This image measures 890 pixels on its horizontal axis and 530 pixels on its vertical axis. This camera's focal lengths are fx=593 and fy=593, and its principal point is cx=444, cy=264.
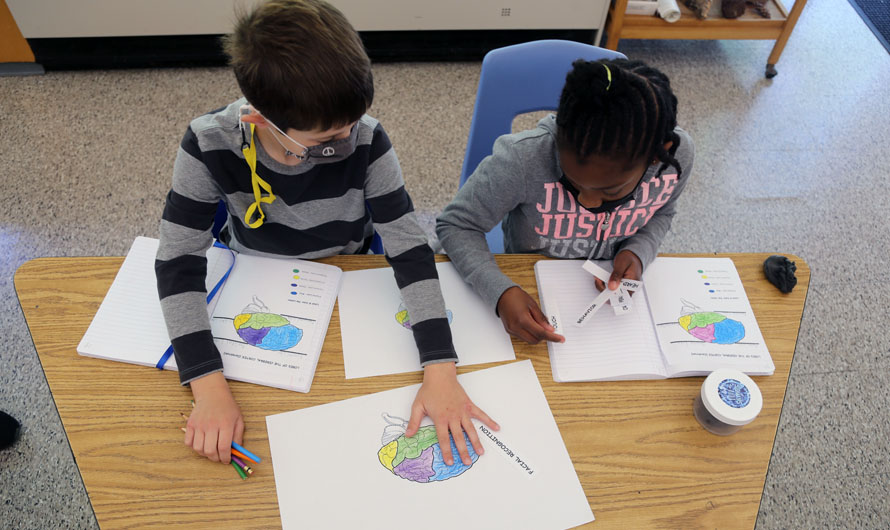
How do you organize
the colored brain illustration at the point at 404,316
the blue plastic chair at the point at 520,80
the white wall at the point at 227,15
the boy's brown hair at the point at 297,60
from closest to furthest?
the boy's brown hair at the point at 297,60, the colored brain illustration at the point at 404,316, the blue plastic chair at the point at 520,80, the white wall at the point at 227,15

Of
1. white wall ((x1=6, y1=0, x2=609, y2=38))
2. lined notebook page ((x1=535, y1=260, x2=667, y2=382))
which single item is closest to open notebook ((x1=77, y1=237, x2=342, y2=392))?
lined notebook page ((x1=535, y1=260, x2=667, y2=382))

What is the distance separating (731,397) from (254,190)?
73 cm

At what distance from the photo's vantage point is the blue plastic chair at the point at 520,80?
1134mm

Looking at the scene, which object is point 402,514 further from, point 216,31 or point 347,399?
point 216,31

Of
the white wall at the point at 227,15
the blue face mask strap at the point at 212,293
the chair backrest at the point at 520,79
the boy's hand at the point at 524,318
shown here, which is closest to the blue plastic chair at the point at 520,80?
the chair backrest at the point at 520,79

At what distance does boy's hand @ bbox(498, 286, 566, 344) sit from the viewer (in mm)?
861

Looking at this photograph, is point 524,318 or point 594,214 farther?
point 594,214

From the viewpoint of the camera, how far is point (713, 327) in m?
0.92

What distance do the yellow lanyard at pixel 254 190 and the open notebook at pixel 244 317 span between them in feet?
0.23

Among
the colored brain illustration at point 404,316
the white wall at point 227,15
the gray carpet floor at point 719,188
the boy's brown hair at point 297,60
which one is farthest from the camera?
the white wall at point 227,15

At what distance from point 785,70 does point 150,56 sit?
104 inches

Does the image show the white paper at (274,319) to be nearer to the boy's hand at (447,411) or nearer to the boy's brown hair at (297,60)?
the boy's hand at (447,411)

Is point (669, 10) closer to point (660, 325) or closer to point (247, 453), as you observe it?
point (660, 325)

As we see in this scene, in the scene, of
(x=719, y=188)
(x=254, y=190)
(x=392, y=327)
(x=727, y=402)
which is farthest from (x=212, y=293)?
(x=719, y=188)
